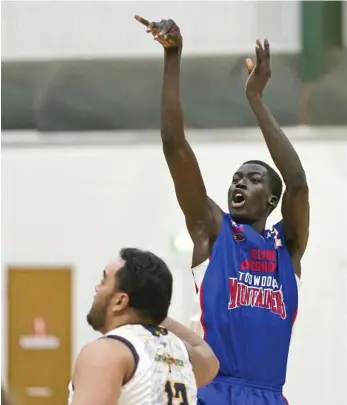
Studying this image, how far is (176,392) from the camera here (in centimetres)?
242

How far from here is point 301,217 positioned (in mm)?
3600

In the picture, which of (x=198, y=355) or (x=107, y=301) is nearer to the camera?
(x=107, y=301)

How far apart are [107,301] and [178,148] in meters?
1.03

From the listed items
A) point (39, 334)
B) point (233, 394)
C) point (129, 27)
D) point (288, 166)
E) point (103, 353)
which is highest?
point (129, 27)

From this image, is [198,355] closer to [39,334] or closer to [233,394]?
[233,394]

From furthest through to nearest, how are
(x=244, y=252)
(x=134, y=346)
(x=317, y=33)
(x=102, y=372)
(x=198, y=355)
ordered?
(x=317, y=33), (x=244, y=252), (x=198, y=355), (x=134, y=346), (x=102, y=372)

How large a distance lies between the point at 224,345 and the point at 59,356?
13.5ft

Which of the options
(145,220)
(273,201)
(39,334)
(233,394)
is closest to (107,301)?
(233,394)

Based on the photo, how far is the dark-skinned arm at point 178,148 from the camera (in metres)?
3.32

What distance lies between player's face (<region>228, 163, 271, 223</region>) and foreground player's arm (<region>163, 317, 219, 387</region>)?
80 centimetres

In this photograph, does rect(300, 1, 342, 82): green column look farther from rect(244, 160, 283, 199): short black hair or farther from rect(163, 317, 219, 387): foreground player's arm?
rect(163, 317, 219, 387): foreground player's arm

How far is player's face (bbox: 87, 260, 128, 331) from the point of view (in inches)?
96.4

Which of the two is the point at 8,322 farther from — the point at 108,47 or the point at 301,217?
the point at 301,217

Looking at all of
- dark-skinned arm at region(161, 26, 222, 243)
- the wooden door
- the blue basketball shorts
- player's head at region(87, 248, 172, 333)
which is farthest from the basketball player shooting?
the wooden door
